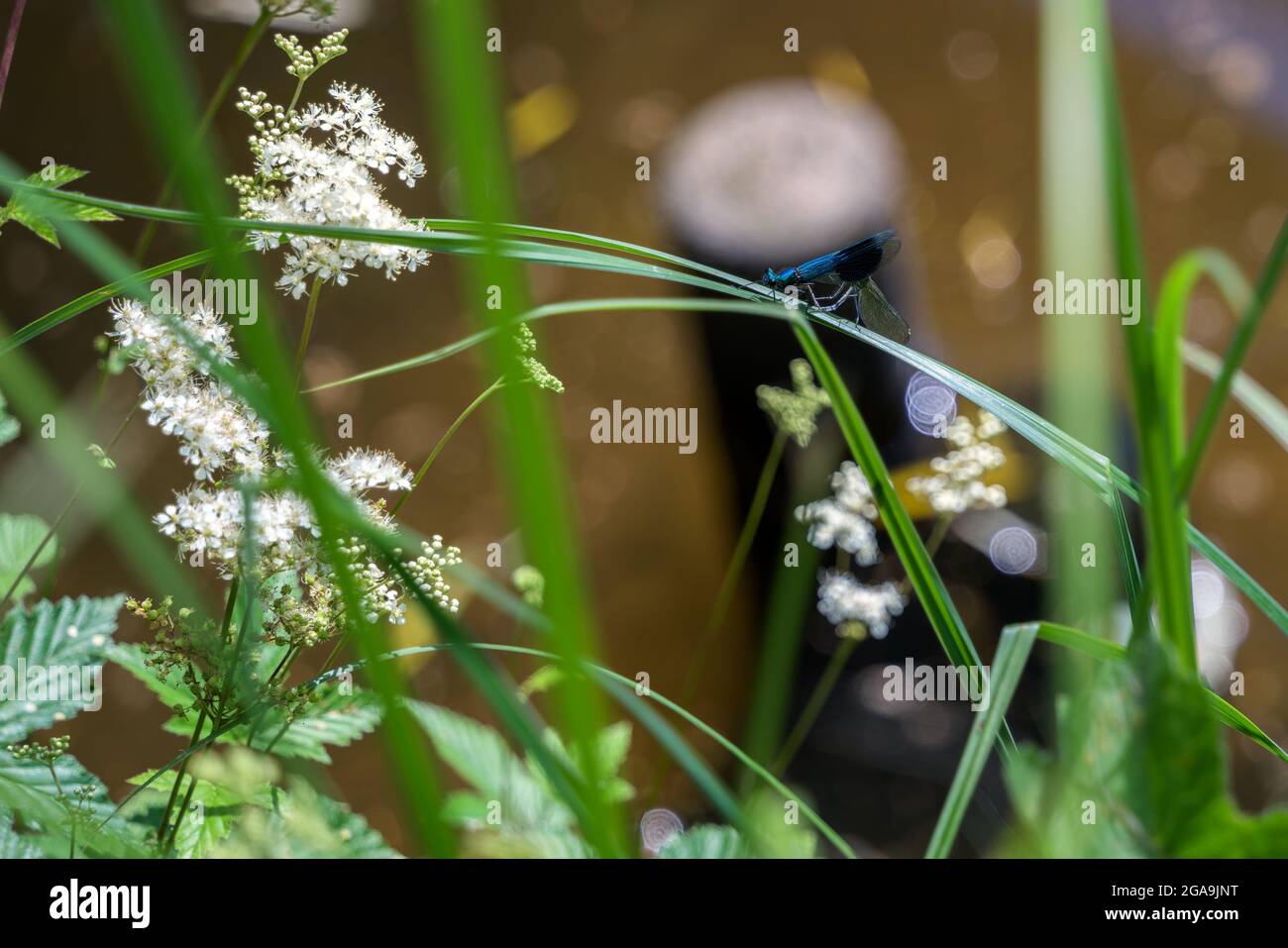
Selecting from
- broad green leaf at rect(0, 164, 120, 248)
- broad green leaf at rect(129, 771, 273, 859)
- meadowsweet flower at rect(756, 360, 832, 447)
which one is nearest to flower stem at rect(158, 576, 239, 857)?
broad green leaf at rect(129, 771, 273, 859)

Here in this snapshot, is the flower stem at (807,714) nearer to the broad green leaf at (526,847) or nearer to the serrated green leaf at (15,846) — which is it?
the broad green leaf at (526,847)

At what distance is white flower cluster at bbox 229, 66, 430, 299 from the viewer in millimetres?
208

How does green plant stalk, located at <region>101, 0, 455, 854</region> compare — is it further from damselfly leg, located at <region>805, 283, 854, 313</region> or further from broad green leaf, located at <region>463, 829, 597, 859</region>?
damselfly leg, located at <region>805, 283, 854, 313</region>

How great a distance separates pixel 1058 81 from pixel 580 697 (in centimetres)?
16

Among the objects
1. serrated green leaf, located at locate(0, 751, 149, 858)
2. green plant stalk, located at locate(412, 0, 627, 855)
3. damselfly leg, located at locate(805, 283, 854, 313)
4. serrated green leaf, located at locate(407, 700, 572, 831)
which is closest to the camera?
green plant stalk, located at locate(412, 0, 627, 855)

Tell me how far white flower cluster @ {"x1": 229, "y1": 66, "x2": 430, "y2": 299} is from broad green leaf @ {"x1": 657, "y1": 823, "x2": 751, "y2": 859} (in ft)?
0.57

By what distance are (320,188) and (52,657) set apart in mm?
143

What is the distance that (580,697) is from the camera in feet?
0.31

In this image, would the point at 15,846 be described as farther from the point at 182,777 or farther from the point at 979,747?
the point at 979,747

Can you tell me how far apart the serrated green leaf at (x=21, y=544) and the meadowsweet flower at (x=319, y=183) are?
0.12 m

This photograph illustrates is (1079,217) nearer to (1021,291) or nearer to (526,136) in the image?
(526,136)

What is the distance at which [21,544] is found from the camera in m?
0.26

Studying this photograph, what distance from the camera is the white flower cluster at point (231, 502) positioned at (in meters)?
0.19
